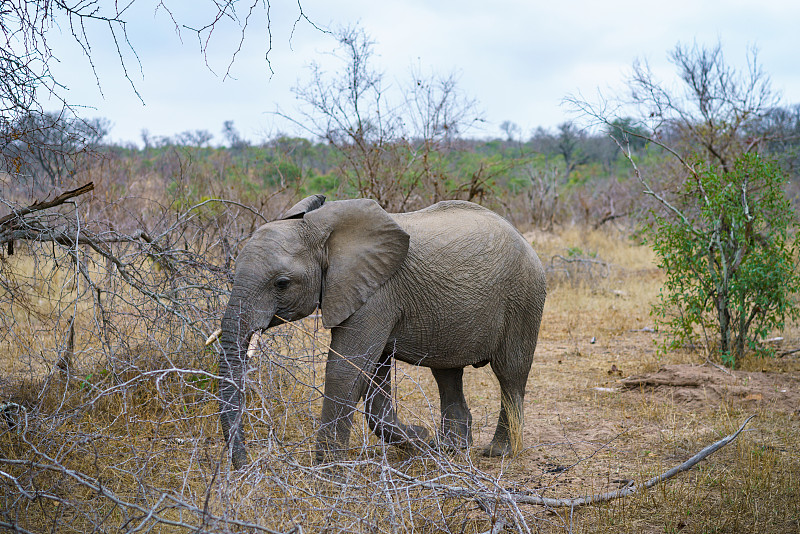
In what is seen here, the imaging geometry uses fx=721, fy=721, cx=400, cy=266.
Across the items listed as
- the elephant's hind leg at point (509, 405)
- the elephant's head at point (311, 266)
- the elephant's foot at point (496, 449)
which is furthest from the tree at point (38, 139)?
the elephant's foot at point (496, 449)

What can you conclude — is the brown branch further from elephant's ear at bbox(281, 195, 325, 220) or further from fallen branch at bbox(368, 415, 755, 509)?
fallen branch at bbox(368, 415, 755, 509)

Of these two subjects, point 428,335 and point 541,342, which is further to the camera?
point 541,342

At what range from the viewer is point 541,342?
9.36m

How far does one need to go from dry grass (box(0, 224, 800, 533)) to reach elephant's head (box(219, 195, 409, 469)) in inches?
13.5

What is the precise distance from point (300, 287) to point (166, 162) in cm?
1625

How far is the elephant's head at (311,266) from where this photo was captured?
4.19 meters

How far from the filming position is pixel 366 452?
147 inches

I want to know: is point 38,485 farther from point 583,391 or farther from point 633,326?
point 633,326

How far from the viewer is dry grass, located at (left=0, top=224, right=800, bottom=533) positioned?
323 centimetres

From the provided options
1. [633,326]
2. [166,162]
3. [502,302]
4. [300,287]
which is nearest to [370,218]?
[300,287]

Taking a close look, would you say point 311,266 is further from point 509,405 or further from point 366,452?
point 509,405

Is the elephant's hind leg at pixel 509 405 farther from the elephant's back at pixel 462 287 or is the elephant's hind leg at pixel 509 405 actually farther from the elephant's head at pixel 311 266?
the elephant's head at pixel 311 266

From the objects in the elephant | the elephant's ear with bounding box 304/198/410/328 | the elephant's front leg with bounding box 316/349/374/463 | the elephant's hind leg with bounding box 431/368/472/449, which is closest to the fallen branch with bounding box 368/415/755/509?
the elephant

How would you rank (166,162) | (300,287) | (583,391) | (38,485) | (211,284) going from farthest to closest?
(166,162)
(583,391)
(211,284)
(300,287)
(38,485)
